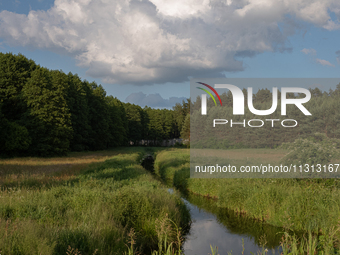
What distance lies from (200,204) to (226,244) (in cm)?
649

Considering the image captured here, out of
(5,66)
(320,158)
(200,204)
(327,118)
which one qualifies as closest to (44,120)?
(5,66)

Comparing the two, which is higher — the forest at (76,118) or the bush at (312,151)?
the forest at (76,118)

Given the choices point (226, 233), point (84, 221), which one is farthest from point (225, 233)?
point (84, 221)

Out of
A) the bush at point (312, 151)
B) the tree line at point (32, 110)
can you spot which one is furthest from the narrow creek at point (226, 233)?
the tree line at point (32, 110)

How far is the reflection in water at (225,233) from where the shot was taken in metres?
10.6

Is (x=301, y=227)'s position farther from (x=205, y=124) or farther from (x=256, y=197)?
(x=205, y=124)

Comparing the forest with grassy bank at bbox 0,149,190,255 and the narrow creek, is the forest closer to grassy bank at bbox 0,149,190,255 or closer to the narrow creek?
grassy bank at bbox 0,149,190,255

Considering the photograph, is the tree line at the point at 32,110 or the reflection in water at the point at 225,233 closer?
the reflection in water at the point at 225,233

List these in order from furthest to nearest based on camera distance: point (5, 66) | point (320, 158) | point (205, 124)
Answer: point (205, 124), point (5, 66), point (320, 158)

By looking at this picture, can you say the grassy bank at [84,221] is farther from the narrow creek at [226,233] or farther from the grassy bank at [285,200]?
the grassy bank at [285,200]

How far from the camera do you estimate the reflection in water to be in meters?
10.6

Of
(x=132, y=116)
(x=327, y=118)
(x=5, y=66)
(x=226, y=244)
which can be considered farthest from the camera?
(x=132, y=116)

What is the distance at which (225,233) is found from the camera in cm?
1229

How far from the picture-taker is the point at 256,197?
47.7 feet
